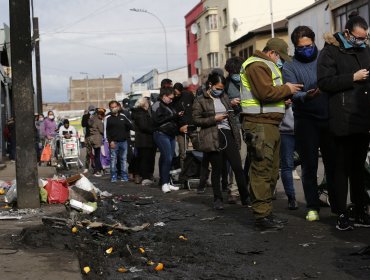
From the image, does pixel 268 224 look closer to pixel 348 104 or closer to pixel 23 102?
pixel 348 104

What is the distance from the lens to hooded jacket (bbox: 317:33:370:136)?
6871 mm

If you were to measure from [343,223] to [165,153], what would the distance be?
239 inches

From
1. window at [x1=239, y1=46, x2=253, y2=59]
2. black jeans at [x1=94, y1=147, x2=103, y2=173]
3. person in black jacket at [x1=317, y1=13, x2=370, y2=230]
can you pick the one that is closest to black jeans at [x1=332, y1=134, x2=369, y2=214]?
person in black jacket at [x1=317, y1=13, x2=370, y2=230]

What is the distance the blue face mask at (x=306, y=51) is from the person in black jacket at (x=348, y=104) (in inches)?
25.9

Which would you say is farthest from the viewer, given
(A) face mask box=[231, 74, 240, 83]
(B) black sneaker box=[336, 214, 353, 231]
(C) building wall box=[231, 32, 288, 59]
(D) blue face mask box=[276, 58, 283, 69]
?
(C) building wall box=[231, 32, 288, 59]

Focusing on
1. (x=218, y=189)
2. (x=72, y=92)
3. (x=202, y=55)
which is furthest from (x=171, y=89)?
(x=72, y=92)

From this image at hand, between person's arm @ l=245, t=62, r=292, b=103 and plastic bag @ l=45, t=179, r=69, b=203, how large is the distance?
3.80 metres

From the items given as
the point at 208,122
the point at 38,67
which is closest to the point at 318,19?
the point at 38,67

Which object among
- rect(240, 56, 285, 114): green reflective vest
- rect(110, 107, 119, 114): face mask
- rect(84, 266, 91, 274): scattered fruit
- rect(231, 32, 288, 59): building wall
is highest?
rect(231, 32, 288, 59): building wall

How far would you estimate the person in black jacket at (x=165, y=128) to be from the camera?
12.8m

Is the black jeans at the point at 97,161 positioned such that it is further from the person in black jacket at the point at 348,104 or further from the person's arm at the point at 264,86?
the person in black jacket at the point at 348,104

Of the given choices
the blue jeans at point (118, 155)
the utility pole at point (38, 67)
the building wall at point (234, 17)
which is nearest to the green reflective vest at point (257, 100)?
the blue jeans at point (118, 155)

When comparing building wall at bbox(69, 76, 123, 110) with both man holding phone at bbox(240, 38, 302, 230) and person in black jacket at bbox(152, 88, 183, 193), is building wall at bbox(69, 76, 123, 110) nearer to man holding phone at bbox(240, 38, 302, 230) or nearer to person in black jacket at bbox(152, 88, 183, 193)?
person in black jacket at bbox(152, 88, 183, 193)

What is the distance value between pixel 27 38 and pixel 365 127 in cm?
467
